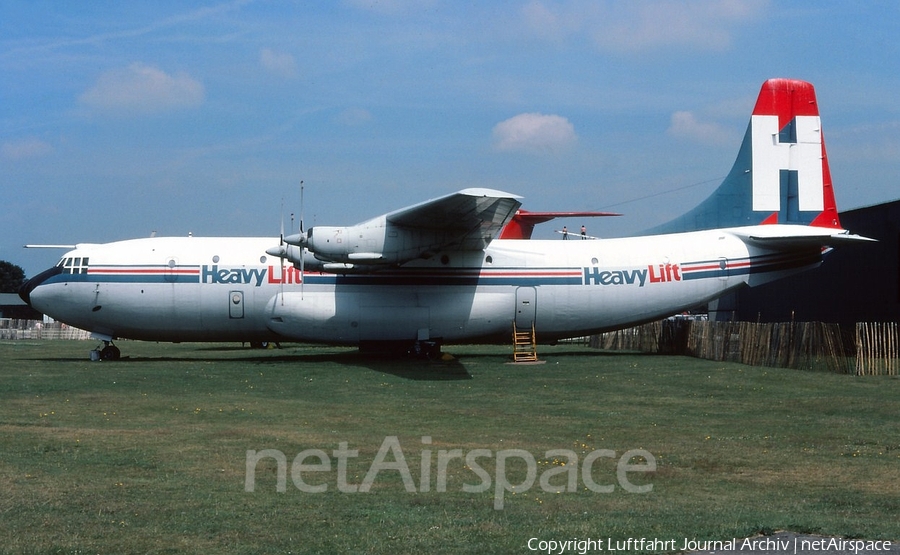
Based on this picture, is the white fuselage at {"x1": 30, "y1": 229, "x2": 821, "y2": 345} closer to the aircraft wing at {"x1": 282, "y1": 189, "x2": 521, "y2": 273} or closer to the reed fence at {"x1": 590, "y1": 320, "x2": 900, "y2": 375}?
the aircraft wing at {"x1": 282, "y1": 189, "x2": 521, "y2": 273}

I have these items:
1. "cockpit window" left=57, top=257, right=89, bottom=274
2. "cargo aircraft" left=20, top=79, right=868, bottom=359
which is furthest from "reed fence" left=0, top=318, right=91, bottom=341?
"cargo aircraft" left=20, top=79, right=868, bottom=359

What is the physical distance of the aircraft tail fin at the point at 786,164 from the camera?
28781 mm

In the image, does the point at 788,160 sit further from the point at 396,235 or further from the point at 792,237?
the point at 396,235

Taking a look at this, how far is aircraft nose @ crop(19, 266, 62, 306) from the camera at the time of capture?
86.6 ft

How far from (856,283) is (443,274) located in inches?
705

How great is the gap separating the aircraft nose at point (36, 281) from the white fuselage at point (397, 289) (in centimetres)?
16

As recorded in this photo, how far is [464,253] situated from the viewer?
26.8 m

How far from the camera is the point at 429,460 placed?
10469 mm

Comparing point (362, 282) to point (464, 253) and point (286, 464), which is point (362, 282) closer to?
point (464, 253)

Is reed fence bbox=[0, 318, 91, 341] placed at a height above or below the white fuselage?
below

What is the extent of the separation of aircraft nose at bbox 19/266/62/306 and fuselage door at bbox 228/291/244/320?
5174 mm

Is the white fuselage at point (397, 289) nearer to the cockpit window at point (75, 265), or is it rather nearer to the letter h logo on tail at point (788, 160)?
the cockpit window at point (75, 265)

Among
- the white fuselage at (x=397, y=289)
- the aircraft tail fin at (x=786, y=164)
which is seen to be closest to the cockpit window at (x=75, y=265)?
the white fuselage at (x=397, y=289)

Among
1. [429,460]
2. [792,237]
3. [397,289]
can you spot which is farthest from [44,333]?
[429,460]
